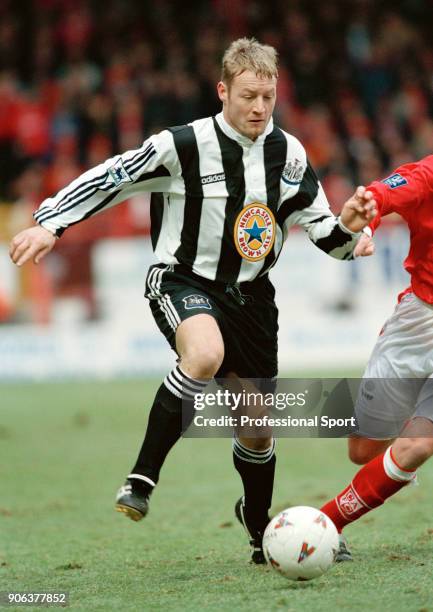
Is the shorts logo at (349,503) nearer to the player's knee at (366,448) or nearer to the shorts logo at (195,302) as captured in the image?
the player's knee at (366,448)

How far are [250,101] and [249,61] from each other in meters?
0.18

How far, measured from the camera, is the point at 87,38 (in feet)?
57.8

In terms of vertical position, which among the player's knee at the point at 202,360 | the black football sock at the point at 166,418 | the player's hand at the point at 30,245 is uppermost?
the player's hand at the point at 30,245

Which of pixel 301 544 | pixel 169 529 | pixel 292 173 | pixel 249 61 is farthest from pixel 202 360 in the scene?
pixel 169 529

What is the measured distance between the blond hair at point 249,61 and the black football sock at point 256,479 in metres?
1.84

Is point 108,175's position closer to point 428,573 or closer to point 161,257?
point 161,257

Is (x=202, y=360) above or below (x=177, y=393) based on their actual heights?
above

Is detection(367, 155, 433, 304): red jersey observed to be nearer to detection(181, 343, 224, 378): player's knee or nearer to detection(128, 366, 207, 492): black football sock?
detection(181, 343, 224, 378): player's knee

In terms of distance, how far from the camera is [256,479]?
5.53 metres

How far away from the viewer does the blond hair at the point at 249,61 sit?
4996 millimetres

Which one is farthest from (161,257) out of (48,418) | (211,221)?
(48,418)

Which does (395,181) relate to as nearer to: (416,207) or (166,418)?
(416,207)

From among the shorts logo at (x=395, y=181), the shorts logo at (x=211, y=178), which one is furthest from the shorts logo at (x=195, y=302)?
the shorts logo at (x=395, y=181)

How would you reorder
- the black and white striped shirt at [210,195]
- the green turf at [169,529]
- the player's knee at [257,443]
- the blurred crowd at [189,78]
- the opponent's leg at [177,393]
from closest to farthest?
the green turf at [169,529]
the opponent's leg at [177,393]
the black and white striped shirt at [210,195]
the player's knee at [257,443]
the blurred crowd at [189,78]
